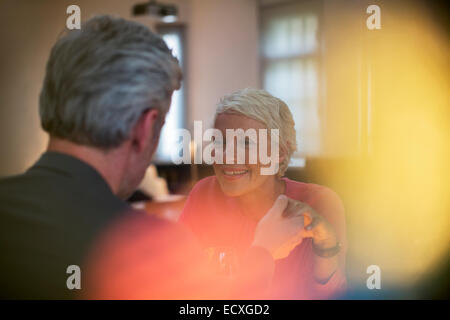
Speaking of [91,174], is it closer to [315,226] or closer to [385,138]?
[315,226]

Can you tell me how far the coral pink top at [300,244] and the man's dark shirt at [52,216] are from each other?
0.29 meters

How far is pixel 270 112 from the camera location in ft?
2.57

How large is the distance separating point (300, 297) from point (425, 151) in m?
0.36

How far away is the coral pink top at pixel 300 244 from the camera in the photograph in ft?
2.49

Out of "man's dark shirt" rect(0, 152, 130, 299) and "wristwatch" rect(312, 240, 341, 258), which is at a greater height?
"man's dark shirt" rect(0, 152, 130, 299)

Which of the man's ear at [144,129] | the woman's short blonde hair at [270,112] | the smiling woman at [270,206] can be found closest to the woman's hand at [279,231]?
the smiling woman at [270,206]

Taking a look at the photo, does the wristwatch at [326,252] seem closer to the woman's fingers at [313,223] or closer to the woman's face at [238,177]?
the woman's fingers at [313,223]

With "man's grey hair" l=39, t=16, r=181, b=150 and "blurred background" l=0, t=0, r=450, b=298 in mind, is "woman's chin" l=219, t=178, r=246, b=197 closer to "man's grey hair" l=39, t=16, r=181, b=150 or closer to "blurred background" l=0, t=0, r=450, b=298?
"blurred background" l=0, t=0, r=450, b=298

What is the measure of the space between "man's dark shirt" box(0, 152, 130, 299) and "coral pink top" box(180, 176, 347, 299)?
0.29 m

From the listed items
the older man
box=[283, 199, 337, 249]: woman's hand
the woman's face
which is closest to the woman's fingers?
box=[283, 199, 337, 249]: woman's hand

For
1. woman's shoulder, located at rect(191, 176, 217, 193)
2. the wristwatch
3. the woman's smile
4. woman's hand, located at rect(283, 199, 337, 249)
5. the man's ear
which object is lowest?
the wristwatch

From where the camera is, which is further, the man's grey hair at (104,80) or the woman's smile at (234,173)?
the woman's smile at (234,173)

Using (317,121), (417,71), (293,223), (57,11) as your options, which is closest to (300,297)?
(293,223)

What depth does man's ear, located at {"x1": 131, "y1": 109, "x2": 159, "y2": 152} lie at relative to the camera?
22.9 inches
